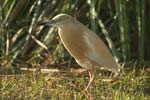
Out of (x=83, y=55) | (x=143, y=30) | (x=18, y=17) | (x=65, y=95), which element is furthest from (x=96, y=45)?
(x=18, y=17)

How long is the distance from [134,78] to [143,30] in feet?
2.32

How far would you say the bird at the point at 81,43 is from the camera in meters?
4.62

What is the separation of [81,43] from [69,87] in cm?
44

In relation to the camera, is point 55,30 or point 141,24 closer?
point 141,24

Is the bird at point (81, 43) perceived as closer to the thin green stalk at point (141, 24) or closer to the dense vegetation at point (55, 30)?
the dense vegetation at point (55, 30)

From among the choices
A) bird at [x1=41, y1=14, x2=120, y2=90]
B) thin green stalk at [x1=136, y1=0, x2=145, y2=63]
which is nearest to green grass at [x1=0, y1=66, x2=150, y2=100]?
bird at [x1=41, y1=14, x2=120, y2=90]

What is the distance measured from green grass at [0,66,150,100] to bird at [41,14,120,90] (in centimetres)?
15

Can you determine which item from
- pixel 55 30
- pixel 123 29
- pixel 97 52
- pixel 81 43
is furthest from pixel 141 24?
pixel 81 43

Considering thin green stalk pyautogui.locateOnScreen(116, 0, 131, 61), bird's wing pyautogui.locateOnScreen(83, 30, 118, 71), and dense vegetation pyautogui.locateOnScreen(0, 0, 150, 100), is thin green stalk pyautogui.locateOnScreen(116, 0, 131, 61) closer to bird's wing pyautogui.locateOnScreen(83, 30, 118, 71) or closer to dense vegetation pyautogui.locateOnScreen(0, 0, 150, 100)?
dense vegetation pyautogui.locateOnScreen(0, 0, 150, 100)

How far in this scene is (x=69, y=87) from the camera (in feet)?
16.1

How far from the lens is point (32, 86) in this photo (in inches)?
189

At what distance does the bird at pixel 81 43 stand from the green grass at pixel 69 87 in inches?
5.8

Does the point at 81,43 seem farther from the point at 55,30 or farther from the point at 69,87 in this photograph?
the point at 55,30

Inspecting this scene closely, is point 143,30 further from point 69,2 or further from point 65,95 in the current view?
point 65,95
